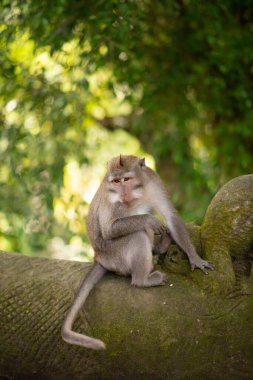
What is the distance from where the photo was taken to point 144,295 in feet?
12.7

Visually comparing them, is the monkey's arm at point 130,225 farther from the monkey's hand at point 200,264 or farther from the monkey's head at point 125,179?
the monkey's hand at point 200,264

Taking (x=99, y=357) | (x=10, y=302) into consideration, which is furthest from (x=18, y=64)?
(x=99, y=357)

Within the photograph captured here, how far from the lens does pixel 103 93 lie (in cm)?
908

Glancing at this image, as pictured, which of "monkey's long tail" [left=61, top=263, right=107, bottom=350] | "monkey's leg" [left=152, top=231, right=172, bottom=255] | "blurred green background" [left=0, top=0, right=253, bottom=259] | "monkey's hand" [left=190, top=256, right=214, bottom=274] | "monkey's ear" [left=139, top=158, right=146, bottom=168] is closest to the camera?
"monkey's long tail" [left=61, top=263, right=107, bottom=350]

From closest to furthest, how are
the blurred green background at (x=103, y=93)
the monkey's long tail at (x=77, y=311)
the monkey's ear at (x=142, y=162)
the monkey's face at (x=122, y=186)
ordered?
the monkey's long tail at (x=77, y=311)
the monkey's face at (x=122, y=186)
the monkey's ear at (x=142, y=162)
the blurred green background at (x=103, y=93)

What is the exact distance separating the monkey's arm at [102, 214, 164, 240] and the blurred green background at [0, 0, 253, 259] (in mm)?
2054

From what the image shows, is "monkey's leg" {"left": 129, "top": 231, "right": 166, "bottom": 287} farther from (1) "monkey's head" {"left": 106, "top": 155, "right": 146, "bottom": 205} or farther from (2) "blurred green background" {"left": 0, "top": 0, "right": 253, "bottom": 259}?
(2) "blurred green background" {"left": 0, "top": 0, "right": 253, "bottom": 259}

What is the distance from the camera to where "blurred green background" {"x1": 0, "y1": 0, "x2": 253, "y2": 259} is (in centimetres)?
625

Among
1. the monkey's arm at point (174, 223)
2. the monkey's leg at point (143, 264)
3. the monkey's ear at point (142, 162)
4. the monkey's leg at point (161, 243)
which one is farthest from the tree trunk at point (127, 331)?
the monkey's ear at point (142, 162)

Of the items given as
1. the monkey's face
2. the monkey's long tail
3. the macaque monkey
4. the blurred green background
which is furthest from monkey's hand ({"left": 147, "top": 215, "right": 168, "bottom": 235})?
the blurred green background

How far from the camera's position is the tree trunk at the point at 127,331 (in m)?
3.63

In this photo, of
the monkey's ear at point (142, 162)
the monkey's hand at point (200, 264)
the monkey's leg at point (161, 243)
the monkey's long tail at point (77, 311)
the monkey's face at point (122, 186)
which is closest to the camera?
the monkey's long tail at point (77, 311)

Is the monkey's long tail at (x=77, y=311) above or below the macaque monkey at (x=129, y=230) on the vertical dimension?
above

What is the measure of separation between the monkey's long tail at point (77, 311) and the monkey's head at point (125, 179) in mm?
662
